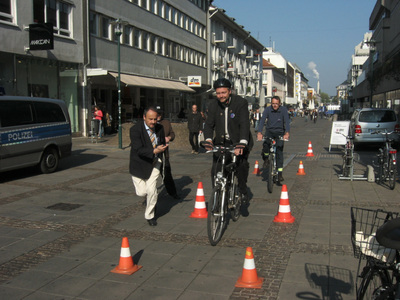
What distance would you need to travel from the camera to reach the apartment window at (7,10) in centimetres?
1692

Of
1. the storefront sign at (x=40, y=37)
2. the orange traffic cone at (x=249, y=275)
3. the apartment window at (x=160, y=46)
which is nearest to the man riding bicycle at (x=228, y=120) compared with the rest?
the orange traffic cone at (x=249, y=275)

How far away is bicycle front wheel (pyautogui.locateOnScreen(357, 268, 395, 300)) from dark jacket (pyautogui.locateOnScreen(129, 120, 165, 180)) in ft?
12.0

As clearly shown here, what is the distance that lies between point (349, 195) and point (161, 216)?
3.85 meters

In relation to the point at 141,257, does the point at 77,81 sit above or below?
above

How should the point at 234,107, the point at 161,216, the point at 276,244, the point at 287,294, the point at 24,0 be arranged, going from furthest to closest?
the point at 24,0
the point at 161,216
the point at 234,107
the point at 276,244
the point at 287,294

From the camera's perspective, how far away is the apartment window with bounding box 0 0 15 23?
16922 mm

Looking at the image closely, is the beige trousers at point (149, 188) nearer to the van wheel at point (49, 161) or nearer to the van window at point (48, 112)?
the van wheel at point (49, 161)

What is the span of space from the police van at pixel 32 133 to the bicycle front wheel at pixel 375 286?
8959 mm

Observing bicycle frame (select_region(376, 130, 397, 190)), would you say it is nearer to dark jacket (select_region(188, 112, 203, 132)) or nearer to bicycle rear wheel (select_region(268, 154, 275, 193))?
bicycle rear wheel (select_region(268, 154, 275, 193))

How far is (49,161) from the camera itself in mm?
11133

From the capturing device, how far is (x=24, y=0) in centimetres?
1797

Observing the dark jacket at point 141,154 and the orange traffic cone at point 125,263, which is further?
the dark jacket at point 141,154

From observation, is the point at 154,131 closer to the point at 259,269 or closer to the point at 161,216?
the point at 161,216

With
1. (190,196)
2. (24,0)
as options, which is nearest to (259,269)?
(190,196)
